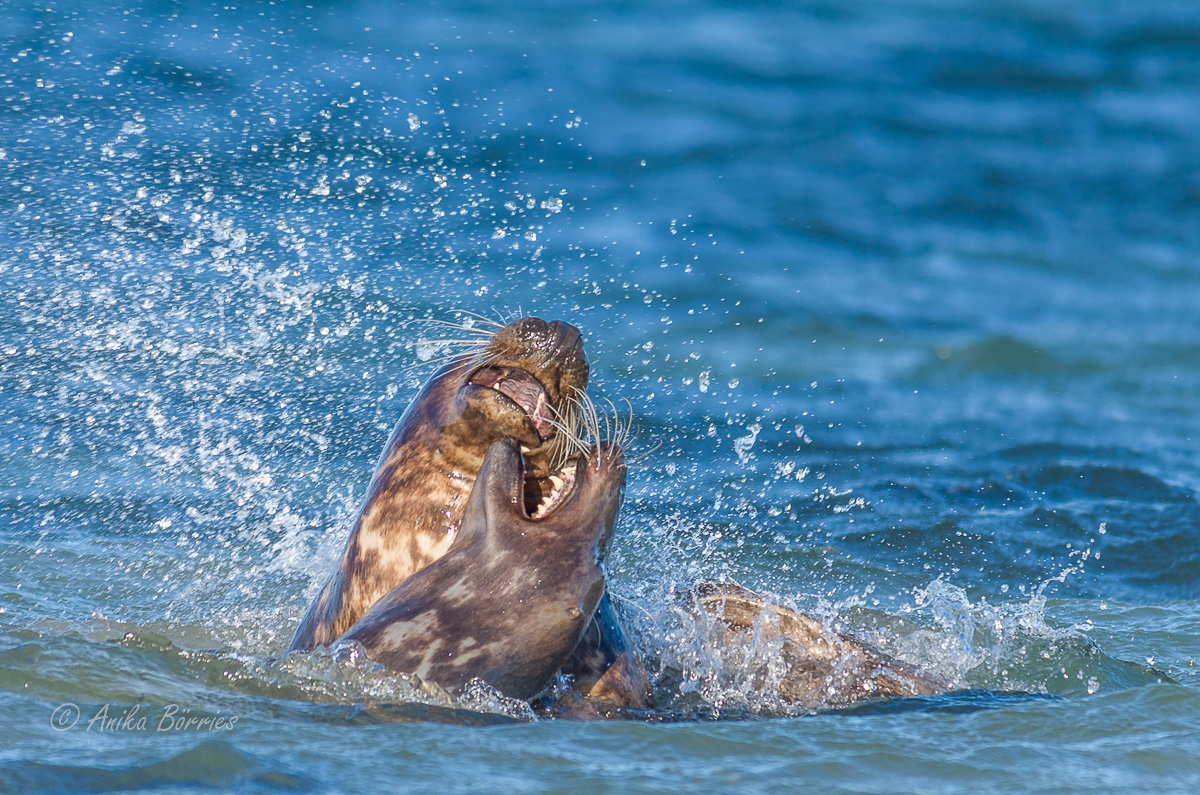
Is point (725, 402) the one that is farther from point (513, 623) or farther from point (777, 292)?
point (513, 623)

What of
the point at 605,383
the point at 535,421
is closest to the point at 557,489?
the point at 535,421

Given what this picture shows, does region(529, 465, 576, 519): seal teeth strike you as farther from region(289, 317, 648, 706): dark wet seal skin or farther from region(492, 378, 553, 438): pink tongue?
region(492, 378, 553, 438): pink tongue

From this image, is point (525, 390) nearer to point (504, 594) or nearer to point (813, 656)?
point (504, 594)

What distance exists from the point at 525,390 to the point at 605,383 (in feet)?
15.5

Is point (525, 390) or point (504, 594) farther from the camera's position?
point (525, 390)

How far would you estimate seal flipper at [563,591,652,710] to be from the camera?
3703 mm

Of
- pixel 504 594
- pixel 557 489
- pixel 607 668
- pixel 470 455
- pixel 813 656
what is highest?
pixel 470 455

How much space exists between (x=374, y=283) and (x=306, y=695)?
5562mm

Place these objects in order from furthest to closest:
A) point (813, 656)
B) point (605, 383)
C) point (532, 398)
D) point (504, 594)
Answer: point (605, 383) → point (813, 656) → point (532, 398) → point (504, 594)

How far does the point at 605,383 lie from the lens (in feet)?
27.9

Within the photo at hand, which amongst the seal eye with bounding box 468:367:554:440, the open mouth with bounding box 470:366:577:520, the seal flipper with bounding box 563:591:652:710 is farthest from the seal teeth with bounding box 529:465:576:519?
the seal flipper with bounding box 563:591:652:710

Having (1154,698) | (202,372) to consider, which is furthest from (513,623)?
(202,372)

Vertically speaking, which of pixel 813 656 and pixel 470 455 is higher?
pixel 470 455

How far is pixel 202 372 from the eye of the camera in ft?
24.6
